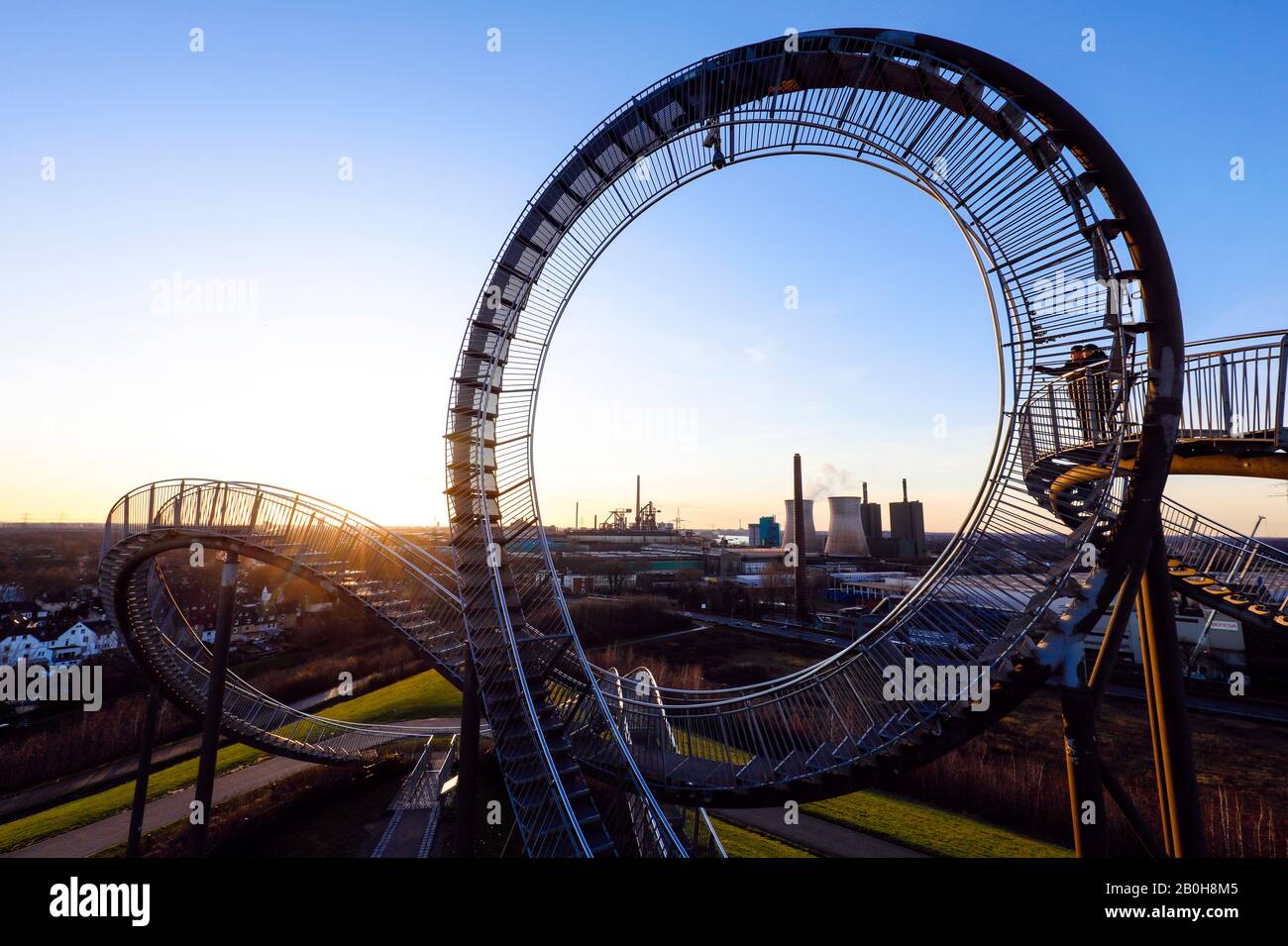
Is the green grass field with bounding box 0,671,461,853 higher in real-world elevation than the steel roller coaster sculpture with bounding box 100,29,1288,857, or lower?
lower

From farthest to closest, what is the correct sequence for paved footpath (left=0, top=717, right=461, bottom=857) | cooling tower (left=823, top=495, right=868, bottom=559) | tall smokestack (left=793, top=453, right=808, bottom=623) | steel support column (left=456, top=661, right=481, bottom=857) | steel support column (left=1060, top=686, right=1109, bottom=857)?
cooling tower (left=823, top=495, right=868, bottom=559) → tall smokestack (left=793, top=453, right=808, bottom=623) → paved footpath (left=0, top=717, right=461, bottom=857) → steel support column (left=456, top=661, right=481, bottom=857) → steel support column (left=1060, top=686, right=1109, bottom=857)

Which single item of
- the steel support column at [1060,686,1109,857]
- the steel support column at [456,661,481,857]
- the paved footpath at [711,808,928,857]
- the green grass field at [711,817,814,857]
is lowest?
the paved footpath at [711,808,928,857]

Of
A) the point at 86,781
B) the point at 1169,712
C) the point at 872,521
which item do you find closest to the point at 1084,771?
the point at 1169,712

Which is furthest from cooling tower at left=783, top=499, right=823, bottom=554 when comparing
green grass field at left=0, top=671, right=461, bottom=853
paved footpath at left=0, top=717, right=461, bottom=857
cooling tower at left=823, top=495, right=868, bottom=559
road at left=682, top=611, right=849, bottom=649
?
paved footpath at left=0, top=717, right=461, bottom=857

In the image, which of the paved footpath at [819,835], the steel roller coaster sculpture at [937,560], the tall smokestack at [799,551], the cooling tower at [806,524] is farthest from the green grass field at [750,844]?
the cooling tower at [806,524]

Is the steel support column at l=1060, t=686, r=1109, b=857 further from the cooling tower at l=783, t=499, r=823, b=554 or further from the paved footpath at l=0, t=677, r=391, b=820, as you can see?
the cooling tower at l=783, t=499, r=823, b=554
